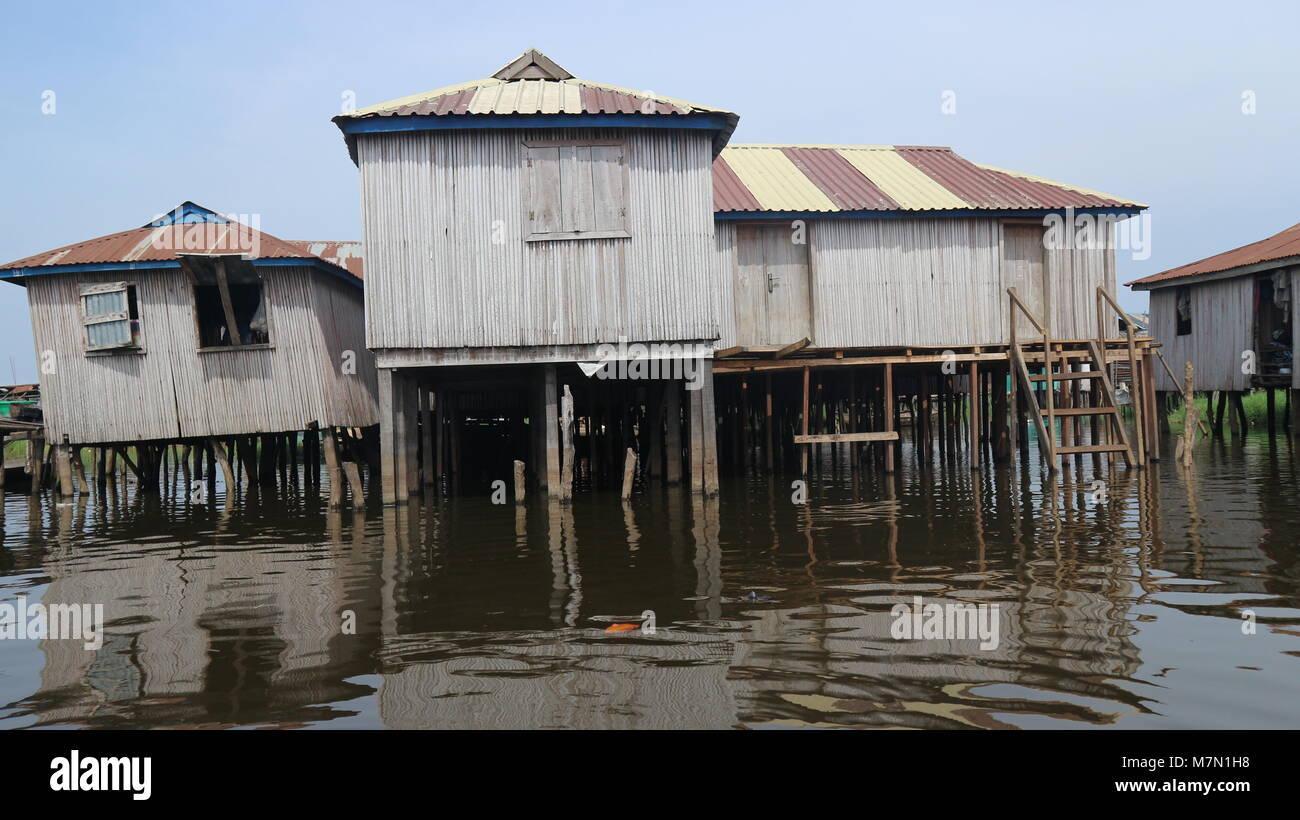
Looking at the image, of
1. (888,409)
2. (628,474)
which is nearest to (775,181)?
(888,409)

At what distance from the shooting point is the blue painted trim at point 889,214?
20.3 m

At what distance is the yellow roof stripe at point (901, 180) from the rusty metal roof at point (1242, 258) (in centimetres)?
955

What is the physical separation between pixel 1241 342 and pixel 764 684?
26.4m

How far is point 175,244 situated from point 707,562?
48.7 ft

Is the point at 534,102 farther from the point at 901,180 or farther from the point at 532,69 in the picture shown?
the point at 901,180

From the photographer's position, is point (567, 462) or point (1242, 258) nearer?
point (567, 462)

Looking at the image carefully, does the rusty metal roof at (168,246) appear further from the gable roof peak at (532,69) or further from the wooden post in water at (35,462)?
the wooden post in water at (35,462)

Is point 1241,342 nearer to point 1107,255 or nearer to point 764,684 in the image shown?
point 1107,255

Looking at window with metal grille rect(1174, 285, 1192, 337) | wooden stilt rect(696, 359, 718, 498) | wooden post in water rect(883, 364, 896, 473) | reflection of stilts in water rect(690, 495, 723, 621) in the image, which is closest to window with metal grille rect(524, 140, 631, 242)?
wooden stilt rect(696, 359, 718, 498)

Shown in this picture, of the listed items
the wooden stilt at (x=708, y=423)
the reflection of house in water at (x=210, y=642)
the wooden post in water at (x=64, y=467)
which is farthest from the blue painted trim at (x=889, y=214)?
the wooden post in water at (x=64, y=467)

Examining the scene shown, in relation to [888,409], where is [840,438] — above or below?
below

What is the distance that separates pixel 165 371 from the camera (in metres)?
19.7
